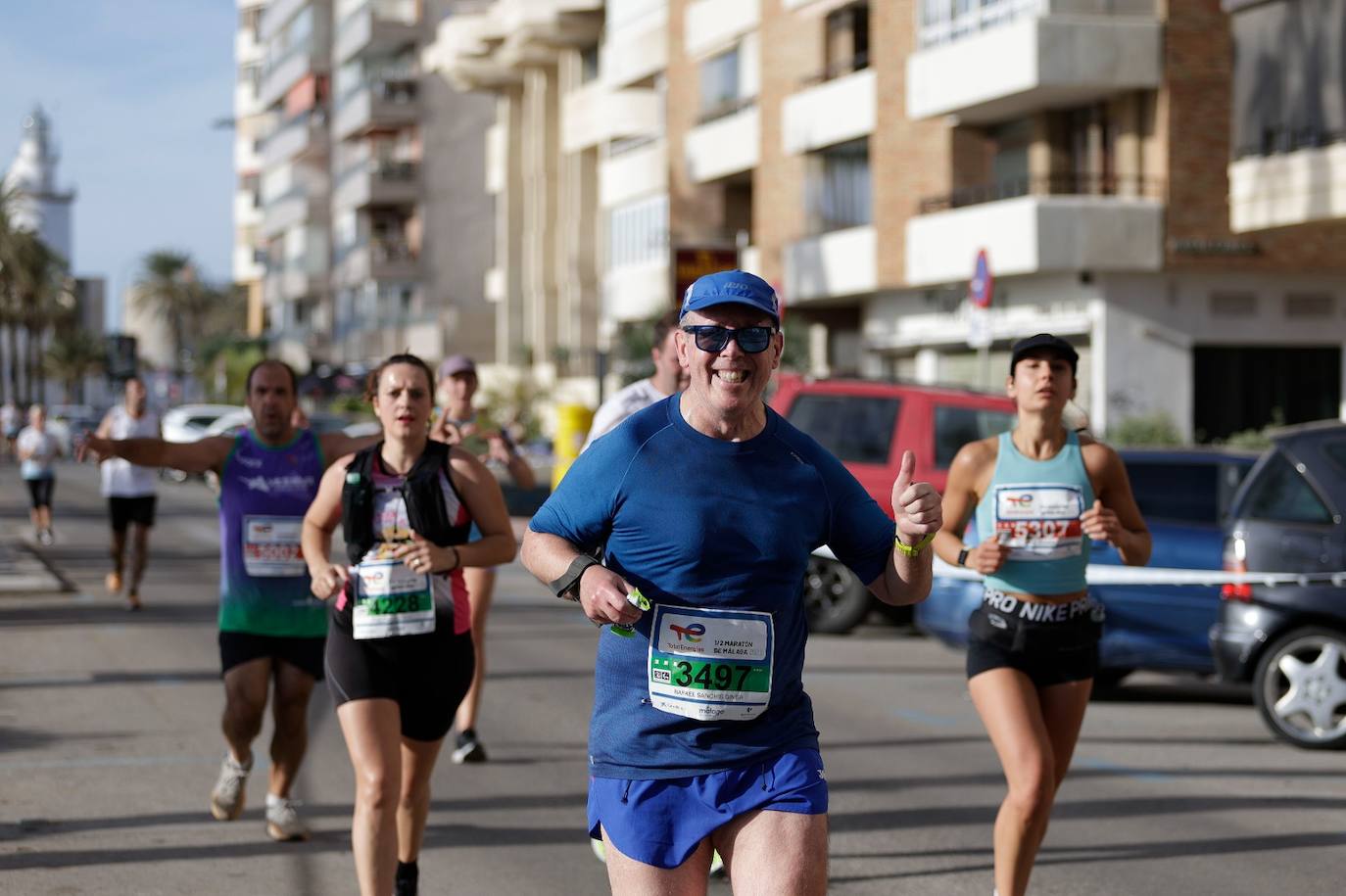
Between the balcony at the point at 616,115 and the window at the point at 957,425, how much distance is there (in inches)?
1317

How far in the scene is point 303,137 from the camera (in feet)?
293

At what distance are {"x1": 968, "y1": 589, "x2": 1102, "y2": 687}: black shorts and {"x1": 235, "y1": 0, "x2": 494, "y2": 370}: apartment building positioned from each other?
63.1m

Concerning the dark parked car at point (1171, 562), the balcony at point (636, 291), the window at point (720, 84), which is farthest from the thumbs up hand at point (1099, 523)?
the balcony at point (636, 291)

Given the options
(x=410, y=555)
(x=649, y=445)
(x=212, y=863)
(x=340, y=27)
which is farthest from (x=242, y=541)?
(x=340, y=27)

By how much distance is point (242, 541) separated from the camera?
8227mm

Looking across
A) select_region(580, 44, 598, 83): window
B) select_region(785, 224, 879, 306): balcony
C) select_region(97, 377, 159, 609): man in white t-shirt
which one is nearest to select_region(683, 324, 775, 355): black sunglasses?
select_region(97, 377, 159, 609): man in white t-shirt

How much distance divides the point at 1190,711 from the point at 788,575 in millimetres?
9090

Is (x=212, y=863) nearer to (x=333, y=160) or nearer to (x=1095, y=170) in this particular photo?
(x=1095, y=170)

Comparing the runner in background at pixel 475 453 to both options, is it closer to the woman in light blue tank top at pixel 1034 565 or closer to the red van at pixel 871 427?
the woman in light blue tank top at pixel 1034 565

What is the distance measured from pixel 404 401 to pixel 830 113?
32011 mm

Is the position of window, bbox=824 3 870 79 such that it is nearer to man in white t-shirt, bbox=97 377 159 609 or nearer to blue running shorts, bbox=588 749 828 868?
man in white t-shirt, bbox=97 377 159 609

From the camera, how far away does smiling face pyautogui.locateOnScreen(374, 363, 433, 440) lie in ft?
22.2

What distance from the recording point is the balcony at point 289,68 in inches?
3492

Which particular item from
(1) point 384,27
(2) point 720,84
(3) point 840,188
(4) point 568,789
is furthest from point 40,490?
(1) point 384,27
